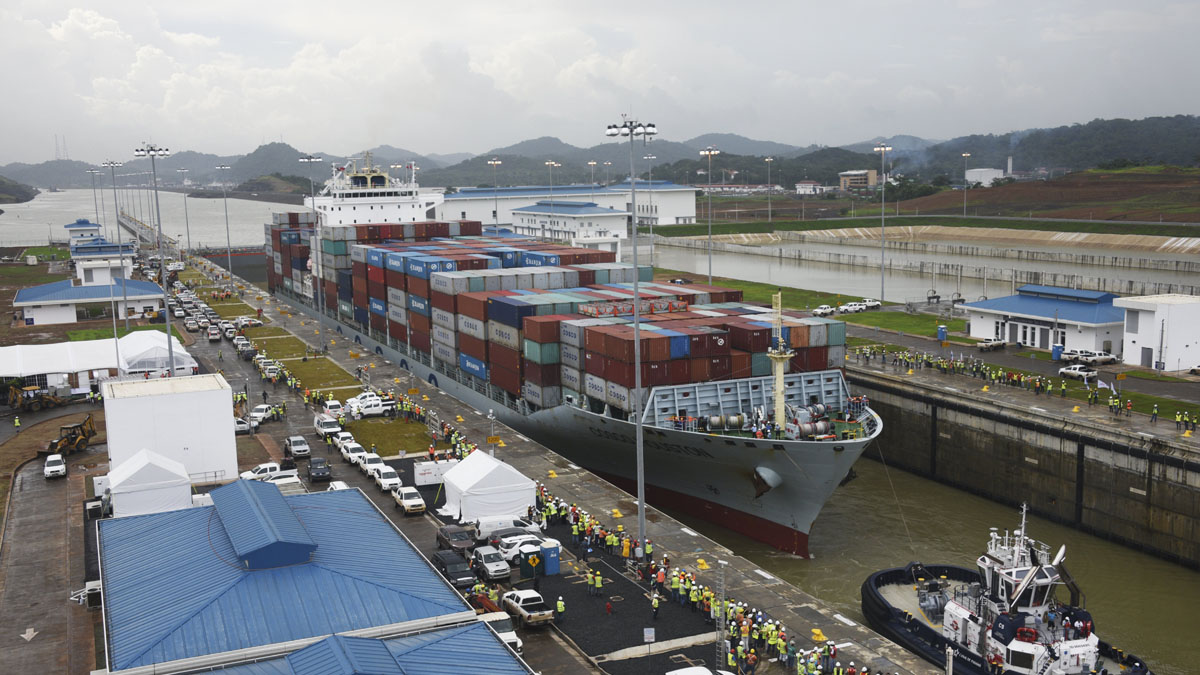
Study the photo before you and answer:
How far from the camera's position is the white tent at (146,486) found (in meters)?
32.0

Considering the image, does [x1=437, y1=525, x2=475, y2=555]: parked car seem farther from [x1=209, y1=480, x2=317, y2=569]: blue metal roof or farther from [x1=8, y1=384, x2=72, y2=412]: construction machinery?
[x1=8, y1=384, x2=72, y2=412]: construction machinery

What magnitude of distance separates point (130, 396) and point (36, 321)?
159 ft

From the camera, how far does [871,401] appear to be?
50.4 meters

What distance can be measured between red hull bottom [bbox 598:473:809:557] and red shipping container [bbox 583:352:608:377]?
4649mm

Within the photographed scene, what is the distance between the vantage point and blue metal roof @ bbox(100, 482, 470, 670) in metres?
19.8

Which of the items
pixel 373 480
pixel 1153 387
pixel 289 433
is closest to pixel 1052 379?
pixel 1153 387

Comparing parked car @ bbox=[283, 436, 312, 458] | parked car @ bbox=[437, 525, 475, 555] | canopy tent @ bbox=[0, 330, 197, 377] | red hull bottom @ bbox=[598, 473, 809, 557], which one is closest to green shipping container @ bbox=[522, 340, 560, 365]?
red hull bottom @ bbox=[598, 473, 809, 557]

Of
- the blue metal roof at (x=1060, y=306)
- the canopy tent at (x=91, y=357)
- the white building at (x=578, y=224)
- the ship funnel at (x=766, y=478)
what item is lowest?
the ship funnel at (x=766, y=478)

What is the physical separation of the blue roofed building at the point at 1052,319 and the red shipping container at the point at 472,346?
29913 millimetres

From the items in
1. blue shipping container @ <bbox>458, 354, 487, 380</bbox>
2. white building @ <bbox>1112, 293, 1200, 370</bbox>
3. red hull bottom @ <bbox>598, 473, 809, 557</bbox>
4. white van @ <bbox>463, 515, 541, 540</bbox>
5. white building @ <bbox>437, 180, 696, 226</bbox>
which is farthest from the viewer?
white building @ <bbox>437, 180, 696, 226</bbox>

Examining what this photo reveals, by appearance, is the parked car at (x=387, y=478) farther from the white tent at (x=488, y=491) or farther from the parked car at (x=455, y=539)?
the parked car at (x=455, y=539)

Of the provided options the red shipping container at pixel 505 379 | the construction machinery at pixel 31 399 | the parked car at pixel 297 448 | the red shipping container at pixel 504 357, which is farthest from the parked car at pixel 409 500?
the construction machinery at pixel 31 399

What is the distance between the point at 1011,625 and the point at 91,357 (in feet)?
163

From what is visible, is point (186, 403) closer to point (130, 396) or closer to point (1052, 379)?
point (130, 396)
